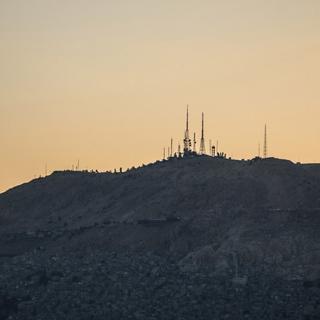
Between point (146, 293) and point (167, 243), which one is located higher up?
point (167, 243)

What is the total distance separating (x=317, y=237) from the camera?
393 ft

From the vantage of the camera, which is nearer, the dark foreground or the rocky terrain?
the dark foreground

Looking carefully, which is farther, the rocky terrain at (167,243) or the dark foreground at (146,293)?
the rocky terrain at (167,243)

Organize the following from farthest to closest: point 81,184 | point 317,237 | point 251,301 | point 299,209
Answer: point 81,184 < point 299,209 < point 317,237 < point 251,301

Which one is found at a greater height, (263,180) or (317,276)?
(263,180)

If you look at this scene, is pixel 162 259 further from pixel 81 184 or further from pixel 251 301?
pixel 81 184

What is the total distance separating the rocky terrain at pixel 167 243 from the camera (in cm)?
10894

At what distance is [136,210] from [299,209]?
16170 millimetres

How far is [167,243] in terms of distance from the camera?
126125 mm

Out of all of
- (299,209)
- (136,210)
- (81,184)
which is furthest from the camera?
(81,184)

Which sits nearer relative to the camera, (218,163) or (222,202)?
(222,202)

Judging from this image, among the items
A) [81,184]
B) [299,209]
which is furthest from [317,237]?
[81,184]

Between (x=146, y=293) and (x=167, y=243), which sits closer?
(x=146, y=293)

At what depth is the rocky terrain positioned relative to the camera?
357 feet
